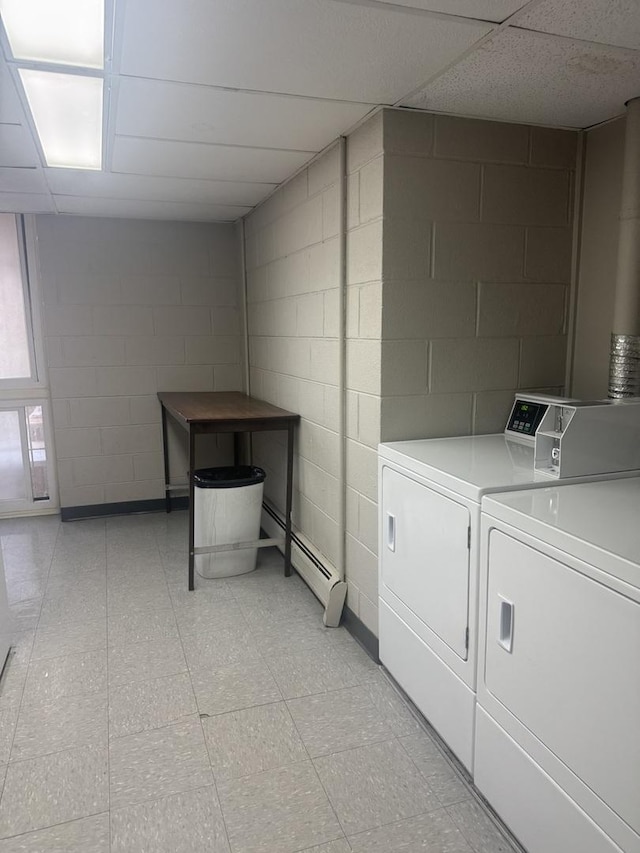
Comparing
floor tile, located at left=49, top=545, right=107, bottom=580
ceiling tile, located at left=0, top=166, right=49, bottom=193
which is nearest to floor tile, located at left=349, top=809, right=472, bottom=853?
floor tile, located at left=49, top=545, right=107, bottom=580

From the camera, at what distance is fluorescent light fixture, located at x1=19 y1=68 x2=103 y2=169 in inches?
76.2

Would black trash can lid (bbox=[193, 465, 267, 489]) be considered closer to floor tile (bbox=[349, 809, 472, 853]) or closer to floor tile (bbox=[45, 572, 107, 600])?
floor tile (bbox=[45, 572, 107, 600])

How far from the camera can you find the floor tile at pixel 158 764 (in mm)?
1805

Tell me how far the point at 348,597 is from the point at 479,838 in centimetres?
122

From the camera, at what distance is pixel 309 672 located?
7.95ft

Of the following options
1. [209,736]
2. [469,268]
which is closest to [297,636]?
[209,736]

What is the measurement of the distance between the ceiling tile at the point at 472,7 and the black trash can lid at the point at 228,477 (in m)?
2.35

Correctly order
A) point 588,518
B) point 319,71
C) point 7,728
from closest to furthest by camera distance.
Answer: point 588,518, point 319,71, point 7,728

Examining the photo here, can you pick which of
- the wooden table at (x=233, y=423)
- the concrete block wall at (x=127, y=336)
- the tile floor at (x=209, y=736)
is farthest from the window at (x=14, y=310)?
the tile floor at (x=209, y=736)

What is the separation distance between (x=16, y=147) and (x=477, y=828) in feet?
10.1

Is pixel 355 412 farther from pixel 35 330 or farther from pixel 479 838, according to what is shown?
pixel 35 330

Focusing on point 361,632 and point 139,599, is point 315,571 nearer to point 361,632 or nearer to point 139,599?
point 361,632

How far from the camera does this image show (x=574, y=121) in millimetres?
2299

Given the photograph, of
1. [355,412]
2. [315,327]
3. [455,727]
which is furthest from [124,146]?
[455,727]
